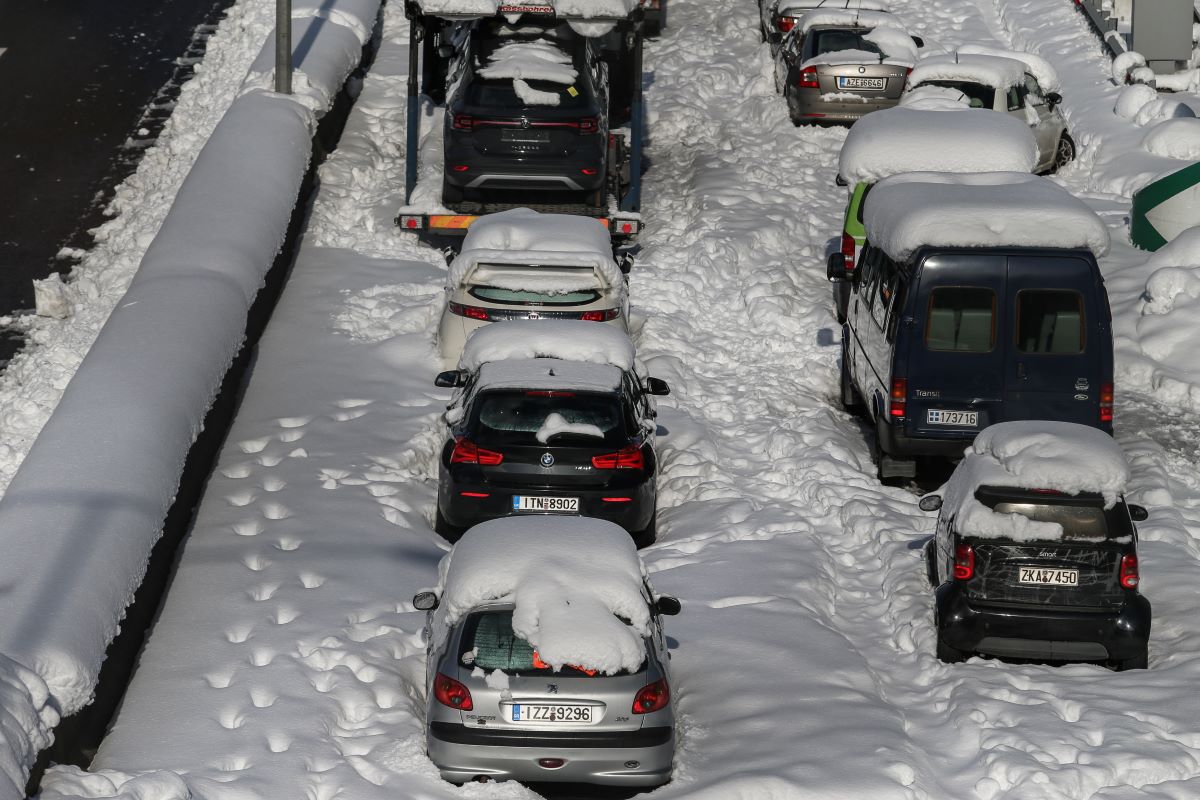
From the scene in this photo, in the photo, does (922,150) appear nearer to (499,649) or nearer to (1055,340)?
(1055,340)

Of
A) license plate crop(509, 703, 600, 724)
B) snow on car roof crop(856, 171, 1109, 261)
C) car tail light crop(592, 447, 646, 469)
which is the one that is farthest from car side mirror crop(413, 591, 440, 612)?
snow on car roof crop(856, 171, 1109, 261)

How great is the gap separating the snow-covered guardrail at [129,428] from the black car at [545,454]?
7.17ft

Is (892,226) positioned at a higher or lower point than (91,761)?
higher

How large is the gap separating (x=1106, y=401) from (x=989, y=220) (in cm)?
179

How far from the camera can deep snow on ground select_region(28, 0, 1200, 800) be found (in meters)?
10.4

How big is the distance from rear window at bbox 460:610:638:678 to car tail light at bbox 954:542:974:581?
3.26 metres

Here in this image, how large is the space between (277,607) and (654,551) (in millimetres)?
3166

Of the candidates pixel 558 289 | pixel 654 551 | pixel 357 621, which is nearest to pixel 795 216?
pixel 558 289

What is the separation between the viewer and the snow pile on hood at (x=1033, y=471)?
38.2 ft

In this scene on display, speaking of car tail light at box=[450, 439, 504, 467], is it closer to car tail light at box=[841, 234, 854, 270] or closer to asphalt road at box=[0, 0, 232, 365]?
asphalt road at box=[0, 0, 232, 365]

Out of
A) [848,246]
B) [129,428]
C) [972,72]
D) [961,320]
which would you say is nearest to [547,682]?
[129,428]

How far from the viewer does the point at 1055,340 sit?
47.5ft

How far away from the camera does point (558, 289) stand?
1638cm

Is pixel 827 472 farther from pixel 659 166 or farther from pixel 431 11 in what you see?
pixel 659 166
